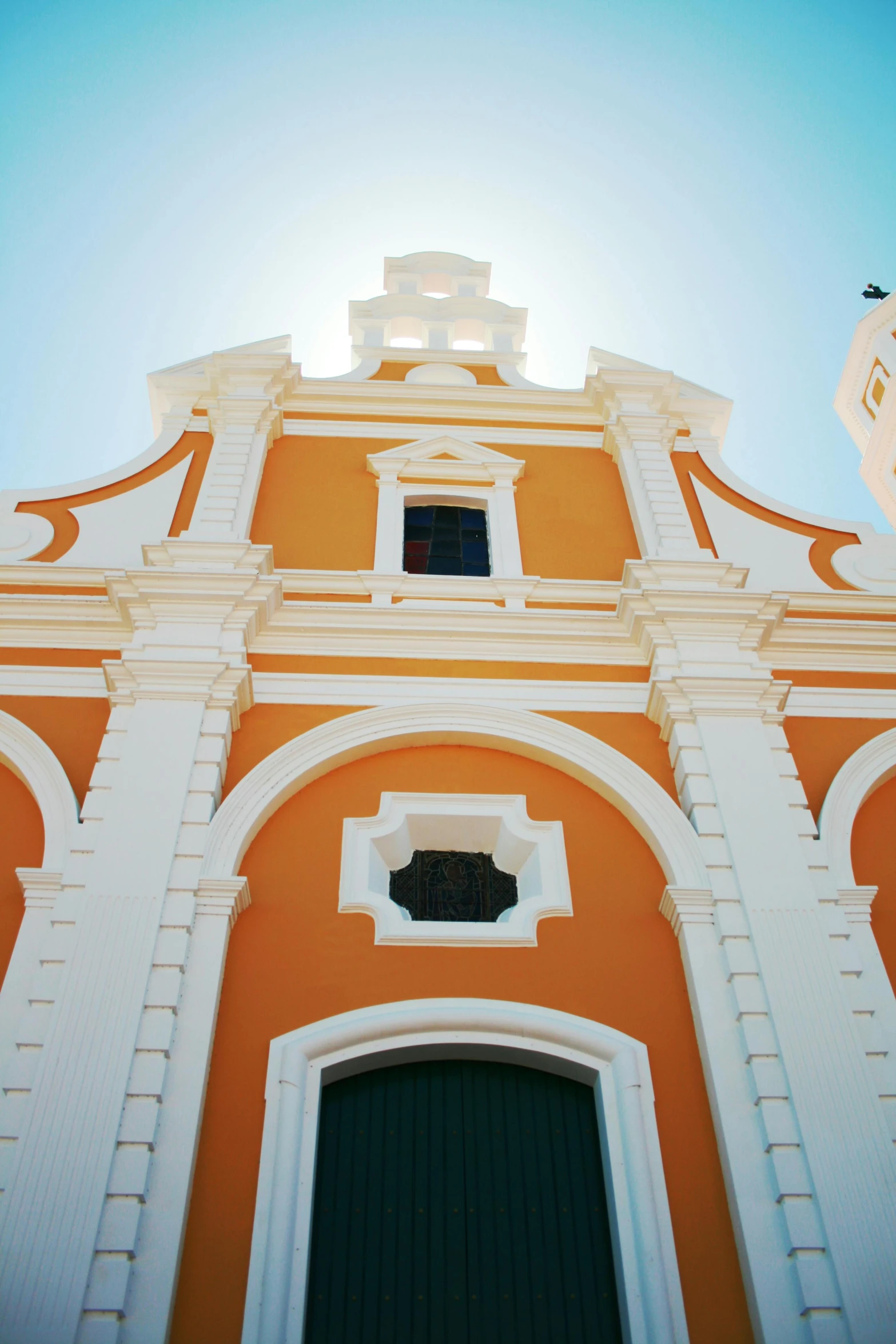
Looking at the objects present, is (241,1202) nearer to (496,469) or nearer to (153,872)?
(153,872)

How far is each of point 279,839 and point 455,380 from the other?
7370 mm

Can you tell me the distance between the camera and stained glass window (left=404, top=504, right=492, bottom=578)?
1018cm

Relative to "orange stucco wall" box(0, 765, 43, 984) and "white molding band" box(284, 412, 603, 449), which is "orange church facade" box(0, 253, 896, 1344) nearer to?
"orange stucco wall" box(0, 765, 43, 984)

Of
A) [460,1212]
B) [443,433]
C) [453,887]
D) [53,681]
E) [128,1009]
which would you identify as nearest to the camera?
[460,1212]

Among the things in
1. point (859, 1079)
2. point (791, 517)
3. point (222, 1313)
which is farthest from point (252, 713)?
point (791, 517)

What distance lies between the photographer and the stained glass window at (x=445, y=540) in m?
10.2

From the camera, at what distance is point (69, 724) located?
791 centimetres

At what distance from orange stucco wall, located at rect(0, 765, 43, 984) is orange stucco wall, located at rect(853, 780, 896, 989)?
5.74m

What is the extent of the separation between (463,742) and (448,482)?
385 cm

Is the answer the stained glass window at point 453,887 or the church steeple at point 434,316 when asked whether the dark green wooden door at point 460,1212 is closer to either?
the stained glass window at point 453,887

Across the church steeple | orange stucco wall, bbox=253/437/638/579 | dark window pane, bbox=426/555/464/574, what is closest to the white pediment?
orange stucco wall, bbox=253/437/638/579

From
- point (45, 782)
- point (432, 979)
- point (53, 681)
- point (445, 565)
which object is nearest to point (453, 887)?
point (432, 979)

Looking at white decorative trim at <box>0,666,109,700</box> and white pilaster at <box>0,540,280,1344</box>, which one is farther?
white decorative trim at <box>0,666,109,700</box>

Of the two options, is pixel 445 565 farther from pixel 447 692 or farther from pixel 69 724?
pixel 69 724
